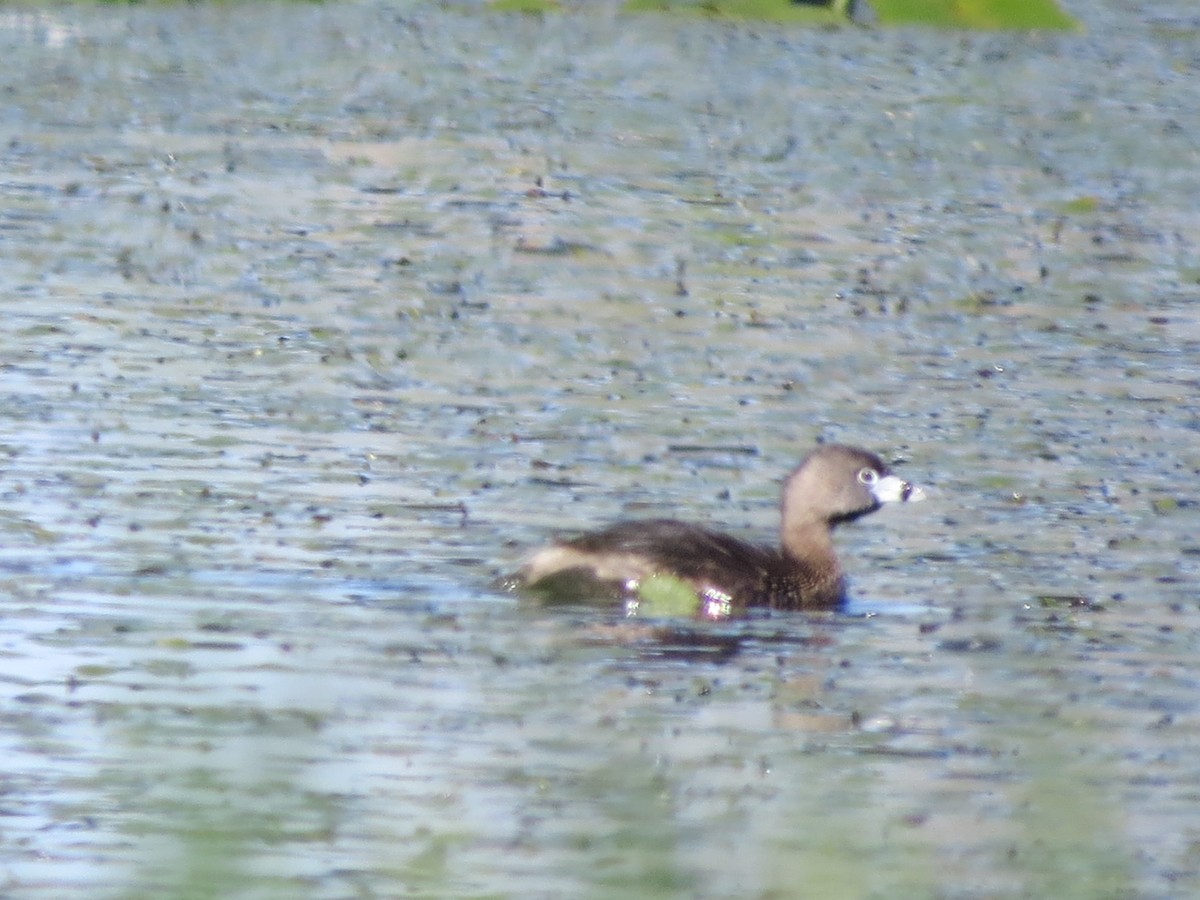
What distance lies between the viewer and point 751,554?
397 inches

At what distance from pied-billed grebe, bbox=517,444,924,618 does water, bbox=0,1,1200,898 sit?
14cm

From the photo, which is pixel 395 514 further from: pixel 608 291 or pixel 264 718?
pixel 608 291

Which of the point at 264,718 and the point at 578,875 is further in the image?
the point at 264,718

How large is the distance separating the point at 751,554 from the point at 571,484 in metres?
1.29

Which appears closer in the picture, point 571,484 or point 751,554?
point 751,554

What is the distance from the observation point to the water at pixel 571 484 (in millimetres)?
6859

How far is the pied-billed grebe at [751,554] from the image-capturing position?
959cm

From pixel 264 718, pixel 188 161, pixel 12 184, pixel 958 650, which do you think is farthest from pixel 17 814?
pixel 188 161

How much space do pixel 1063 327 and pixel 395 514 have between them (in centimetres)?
548

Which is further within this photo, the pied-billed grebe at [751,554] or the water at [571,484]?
the pied-billed grebe at [751,554]

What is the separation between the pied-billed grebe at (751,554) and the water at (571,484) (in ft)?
0.44

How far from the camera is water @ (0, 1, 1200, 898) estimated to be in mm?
6859

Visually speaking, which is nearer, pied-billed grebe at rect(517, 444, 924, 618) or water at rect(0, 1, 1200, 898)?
water at rect(0, 1, 1200, 898)

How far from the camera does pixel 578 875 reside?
6.36m
